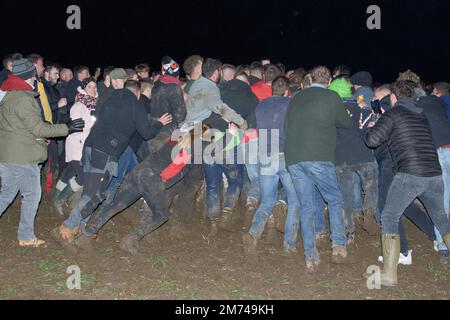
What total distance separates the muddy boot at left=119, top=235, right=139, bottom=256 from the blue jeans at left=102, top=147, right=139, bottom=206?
100 cm

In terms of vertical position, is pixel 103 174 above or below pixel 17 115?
below

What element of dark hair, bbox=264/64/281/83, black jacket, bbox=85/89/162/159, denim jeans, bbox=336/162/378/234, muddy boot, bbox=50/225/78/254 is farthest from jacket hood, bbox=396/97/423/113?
muddy boot, bbox=50/225/78/254

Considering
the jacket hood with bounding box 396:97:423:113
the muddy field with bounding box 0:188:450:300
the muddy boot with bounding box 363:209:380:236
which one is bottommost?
the muddy field with bounding box 0:188:450:300

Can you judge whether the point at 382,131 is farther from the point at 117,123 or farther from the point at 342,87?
the point at 117,123

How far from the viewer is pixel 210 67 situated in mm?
7238

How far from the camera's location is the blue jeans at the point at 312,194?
20.8 feet

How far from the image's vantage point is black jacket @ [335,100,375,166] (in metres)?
7.38

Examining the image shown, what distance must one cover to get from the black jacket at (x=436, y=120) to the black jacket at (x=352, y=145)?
85 cm

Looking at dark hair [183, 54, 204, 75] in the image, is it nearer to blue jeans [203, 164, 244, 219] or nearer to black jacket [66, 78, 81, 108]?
blue jeans [203, 164, 244, 219]

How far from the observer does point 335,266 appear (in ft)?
21.8

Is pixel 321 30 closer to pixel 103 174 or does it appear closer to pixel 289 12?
pixel 289 12

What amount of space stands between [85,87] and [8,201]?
6.50 feet

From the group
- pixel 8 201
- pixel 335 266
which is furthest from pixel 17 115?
pixel 335 266

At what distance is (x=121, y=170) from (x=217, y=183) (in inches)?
55.5
